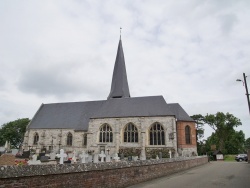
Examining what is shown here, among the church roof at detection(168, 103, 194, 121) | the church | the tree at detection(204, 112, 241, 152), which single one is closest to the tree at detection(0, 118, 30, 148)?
the church

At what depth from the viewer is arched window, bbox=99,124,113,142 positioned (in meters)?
33.0

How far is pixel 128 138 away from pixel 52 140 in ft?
45.5

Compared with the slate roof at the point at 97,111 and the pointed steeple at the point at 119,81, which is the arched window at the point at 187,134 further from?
the pointed steeple at the point at 119,81

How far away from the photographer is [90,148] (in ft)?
108

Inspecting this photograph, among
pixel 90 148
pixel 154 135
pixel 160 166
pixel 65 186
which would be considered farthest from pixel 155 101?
pixel 65 186

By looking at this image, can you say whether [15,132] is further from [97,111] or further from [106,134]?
[106,134]

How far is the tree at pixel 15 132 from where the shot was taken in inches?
2211

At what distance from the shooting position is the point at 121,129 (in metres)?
32.4

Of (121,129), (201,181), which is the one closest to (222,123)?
(121,129)

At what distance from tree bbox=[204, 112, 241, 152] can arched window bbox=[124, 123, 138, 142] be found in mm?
34593

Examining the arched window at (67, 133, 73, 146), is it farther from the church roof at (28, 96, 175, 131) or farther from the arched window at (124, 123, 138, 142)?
the arched window at (124, 123, 138, 142)

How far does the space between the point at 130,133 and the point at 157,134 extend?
395 centimetres

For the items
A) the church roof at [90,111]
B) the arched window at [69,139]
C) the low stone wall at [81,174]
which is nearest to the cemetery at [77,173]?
the low stone wall at [81,174]

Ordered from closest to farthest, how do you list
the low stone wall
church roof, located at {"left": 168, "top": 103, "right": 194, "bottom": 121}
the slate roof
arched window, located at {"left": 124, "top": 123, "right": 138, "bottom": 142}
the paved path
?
1. the low stone wall
2. the paved path
3. arched window, located at {"left": 124, "top": 123, "right": 138, "bottom": 142}
4. the slate roof
5. church roof, located at {"left": 168, "top": 103, "right": 194, "bottom": 121}
